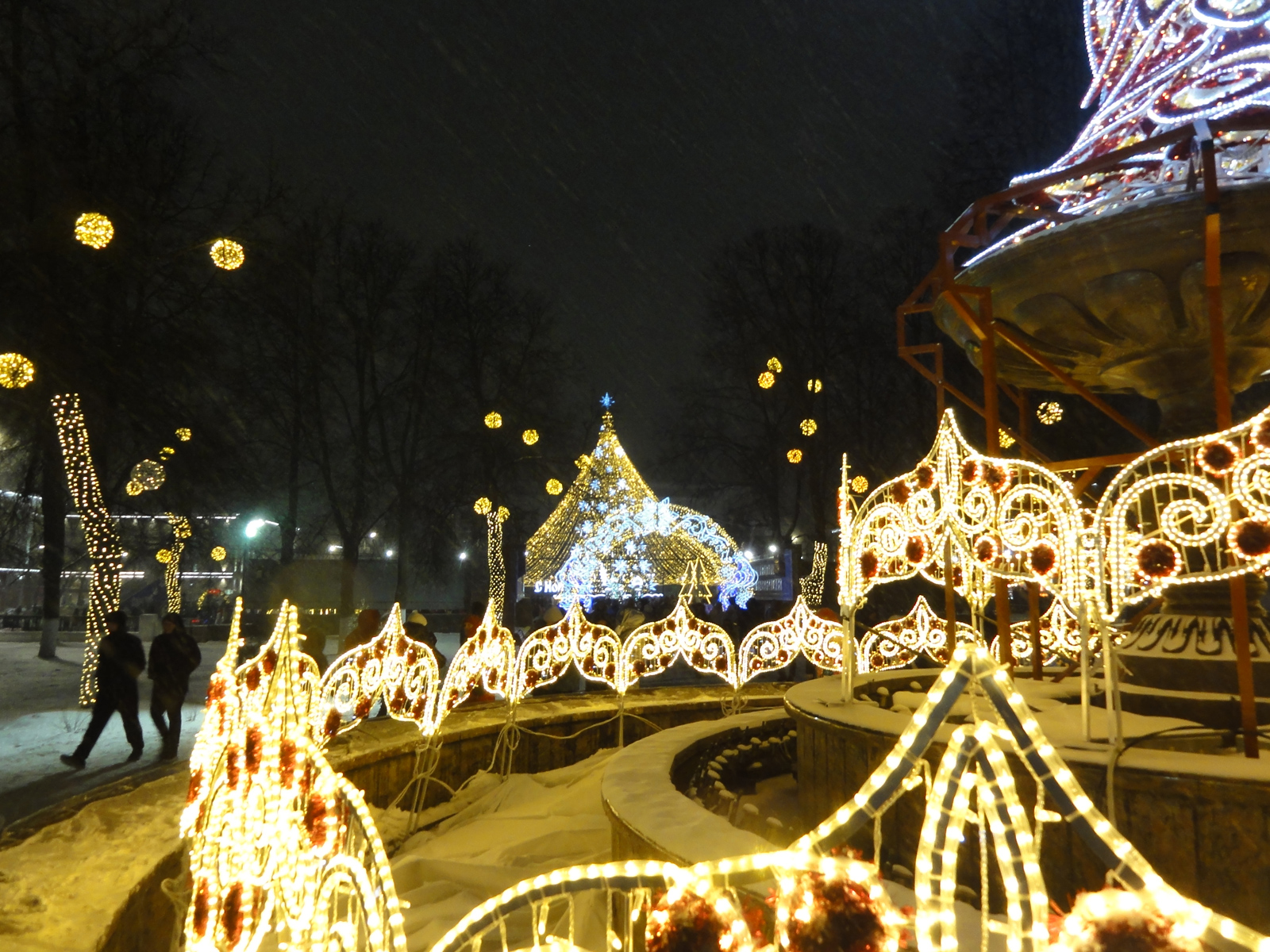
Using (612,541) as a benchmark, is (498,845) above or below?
below

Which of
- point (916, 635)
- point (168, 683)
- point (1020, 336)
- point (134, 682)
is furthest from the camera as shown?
point (916, 635)

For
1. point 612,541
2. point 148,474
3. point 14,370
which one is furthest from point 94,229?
point 612,541

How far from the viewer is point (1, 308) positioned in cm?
1145

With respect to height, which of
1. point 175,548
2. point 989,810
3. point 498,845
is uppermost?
point 175,548

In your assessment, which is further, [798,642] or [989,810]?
[798,642]

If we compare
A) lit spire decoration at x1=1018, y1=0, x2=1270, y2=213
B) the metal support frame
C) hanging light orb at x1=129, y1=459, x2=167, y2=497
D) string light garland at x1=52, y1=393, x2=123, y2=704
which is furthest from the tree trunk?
lit spire decoration at x1=1018, y1=0, x2=1270, y2=213

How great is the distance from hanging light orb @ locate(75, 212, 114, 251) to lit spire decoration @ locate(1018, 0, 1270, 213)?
10606mm

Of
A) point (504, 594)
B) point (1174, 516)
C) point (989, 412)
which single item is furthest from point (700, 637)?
point (504, 594)

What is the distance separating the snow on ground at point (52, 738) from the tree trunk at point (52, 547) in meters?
0.84

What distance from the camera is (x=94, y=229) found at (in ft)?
34.8

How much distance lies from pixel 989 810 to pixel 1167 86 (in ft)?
19.3

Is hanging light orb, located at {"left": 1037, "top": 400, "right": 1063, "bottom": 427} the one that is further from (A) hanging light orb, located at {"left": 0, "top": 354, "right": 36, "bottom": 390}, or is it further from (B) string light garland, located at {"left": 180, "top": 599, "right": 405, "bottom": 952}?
(A) hanging light orb, located at {"left": 0, "top": 354, "right": 36, "bottom": 390}

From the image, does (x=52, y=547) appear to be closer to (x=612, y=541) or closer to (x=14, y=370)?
(x=14, y=370)

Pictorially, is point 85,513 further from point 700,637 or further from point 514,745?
point 700,637
